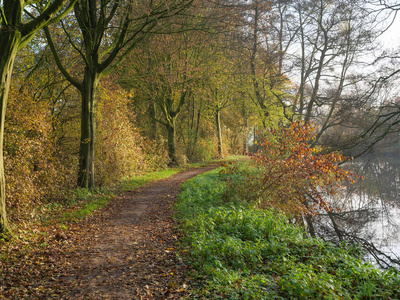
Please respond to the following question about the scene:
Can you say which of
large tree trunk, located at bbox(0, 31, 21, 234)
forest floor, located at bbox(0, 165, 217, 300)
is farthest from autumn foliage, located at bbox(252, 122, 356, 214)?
large tree trunk, located at bbox(0, 31, 21, 234)

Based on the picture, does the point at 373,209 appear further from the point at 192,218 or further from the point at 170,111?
the point at 170,111

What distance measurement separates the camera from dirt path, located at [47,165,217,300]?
437 cm

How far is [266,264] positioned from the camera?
19.1 ft

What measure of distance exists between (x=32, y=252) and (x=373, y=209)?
1395cm

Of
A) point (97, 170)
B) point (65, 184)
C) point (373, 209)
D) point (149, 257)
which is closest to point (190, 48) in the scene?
point (97, 170)

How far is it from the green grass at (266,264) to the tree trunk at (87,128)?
14.6 feet

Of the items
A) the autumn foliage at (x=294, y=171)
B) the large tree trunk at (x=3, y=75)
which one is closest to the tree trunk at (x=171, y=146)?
the autumn foliage at (x=294, y=171)

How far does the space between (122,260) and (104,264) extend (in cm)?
33

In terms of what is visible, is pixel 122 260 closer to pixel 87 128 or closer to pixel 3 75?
pixel 3 75

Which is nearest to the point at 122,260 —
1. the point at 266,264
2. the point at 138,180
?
the point at 266,264

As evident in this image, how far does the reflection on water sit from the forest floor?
607 centimetres

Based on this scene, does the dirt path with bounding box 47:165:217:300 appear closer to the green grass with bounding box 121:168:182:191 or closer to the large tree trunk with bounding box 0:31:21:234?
the large tree trunk with bounding box 0:31:21:234

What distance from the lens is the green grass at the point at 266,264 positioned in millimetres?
4441

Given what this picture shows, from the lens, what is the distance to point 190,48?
19531mm
